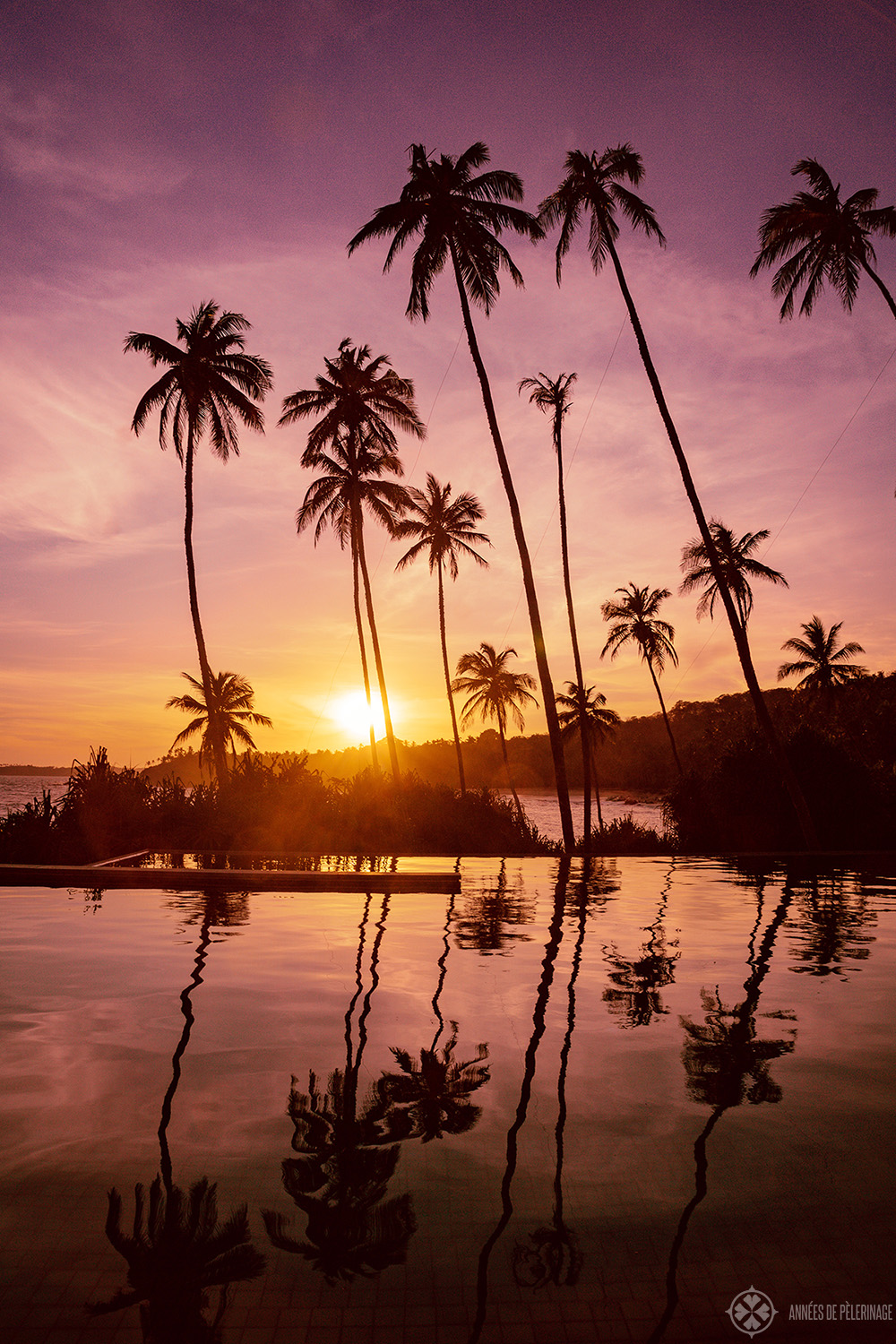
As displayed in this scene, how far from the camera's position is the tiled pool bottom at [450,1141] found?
102 inches

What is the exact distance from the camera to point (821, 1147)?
3.61 meters

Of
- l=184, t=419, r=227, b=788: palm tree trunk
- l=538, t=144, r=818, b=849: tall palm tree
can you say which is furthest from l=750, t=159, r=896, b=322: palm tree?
l=184, t=419, r=227, b=788: palm tree trunk

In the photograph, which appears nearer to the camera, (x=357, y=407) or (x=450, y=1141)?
(x=450, y=1141)

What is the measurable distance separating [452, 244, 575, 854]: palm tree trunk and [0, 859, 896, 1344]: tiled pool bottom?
11.7 meters

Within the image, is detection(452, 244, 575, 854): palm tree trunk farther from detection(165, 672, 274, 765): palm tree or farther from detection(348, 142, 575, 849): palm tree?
detection(165, 672, 274, 765): palm tree

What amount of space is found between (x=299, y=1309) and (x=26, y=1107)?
2168 mm

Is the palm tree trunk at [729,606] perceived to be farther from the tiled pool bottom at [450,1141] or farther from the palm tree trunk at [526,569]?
the tiled pool bottom at [450,1141]

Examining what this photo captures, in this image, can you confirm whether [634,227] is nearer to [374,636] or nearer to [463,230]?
[463,230]

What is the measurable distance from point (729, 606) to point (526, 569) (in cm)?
493

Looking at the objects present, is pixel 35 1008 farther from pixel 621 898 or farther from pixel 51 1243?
pixel 621 898

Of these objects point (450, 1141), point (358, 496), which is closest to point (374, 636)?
point (358, 496)

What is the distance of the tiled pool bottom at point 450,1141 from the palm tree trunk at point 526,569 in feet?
38.5

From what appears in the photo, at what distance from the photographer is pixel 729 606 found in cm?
1866

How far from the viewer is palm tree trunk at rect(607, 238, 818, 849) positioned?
18.4 m
